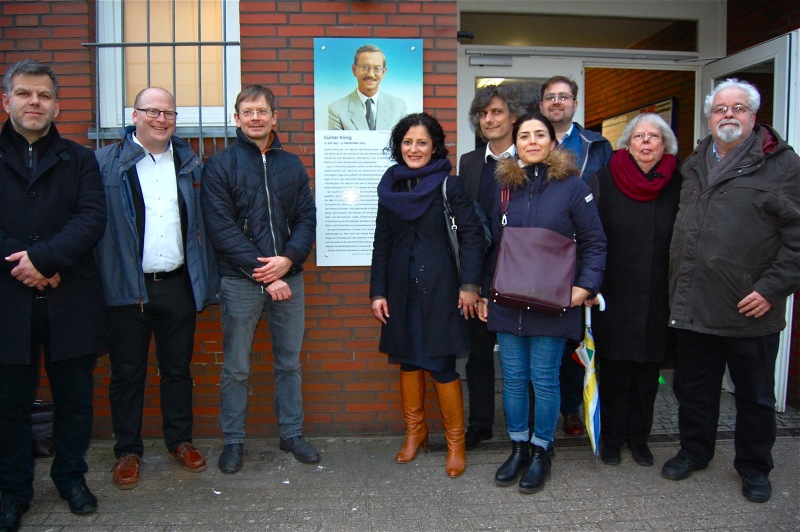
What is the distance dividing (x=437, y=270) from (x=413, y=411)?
3.01 feet

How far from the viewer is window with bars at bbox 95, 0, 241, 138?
14.1ft

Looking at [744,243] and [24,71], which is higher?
[24,71]

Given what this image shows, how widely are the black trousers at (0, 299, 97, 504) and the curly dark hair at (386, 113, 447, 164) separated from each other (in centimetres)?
205

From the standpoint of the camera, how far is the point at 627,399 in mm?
4012

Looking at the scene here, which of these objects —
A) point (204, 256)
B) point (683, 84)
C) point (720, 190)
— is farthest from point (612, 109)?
point (204, 256)

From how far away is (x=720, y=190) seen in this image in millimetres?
3547

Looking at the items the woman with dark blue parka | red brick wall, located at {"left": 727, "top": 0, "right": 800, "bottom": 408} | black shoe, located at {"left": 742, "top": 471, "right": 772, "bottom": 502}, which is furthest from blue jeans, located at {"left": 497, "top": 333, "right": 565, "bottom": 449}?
red brick wall, located at {"left": 727, "top": 0, "right": 800, "bottom": 408}

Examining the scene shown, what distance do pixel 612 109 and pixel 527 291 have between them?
17.6ft

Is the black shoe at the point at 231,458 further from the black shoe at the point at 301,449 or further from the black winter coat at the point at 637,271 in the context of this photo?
the black winter coat at the point at 637,271

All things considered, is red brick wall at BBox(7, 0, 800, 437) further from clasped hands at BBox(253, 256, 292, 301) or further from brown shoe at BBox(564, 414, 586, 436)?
brown shoe at BBox(564, 414, 586, 436)

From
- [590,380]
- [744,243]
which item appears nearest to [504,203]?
[590,380]

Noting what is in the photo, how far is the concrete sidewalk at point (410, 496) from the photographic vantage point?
3320 mm

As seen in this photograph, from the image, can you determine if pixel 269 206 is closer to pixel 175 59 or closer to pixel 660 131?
pixel 175 59

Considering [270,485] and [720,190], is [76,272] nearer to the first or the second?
[270,485]
